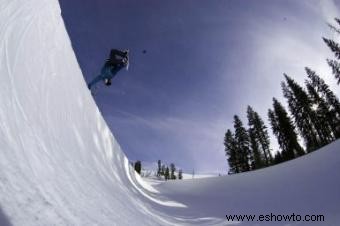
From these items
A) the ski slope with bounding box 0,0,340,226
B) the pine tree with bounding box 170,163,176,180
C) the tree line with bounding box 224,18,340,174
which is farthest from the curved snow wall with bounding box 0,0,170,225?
the pine tree with bounding box 170,163,176,180

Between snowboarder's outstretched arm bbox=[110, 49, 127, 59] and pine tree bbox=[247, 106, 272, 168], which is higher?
pine tree bbox=[247, 106, 272, 168]

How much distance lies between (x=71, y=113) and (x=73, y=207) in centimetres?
229

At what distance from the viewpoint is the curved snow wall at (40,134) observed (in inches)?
71.8

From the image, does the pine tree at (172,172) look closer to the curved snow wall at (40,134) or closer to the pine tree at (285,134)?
the pine tree at (285,134)

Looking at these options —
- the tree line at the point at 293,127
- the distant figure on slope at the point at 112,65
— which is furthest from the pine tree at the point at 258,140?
the distant figure on slope at the point at 112,65

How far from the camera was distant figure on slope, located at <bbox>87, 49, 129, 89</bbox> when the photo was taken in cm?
1062

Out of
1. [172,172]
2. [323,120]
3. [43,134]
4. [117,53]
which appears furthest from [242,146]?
[172,172]

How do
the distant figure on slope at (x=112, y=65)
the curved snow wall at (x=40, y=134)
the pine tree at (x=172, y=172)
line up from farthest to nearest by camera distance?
the pine tree at (x=172, y=172), the distant figure on slope at (x=112, y=65), the curved snow wall at (x=40, y=134)

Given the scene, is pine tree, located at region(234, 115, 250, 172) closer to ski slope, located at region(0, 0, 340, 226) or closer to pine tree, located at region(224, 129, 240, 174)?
pine tree, located at region(224, 129, 240, 174)

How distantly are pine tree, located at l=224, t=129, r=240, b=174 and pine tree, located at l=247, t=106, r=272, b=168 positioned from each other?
3844 mm

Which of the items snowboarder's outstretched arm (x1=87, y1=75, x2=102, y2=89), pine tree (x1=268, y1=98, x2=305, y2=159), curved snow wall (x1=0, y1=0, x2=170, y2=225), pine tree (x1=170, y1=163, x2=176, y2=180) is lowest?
curved snow wall (x1=0, y1=0, x2=170, y2=225)

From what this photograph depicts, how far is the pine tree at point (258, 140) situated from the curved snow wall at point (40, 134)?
42.2m

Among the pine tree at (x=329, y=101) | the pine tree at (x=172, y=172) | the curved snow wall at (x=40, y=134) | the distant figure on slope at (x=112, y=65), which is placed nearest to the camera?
the curved snow wall at (x=40, y=134)

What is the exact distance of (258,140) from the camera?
4388 cm
